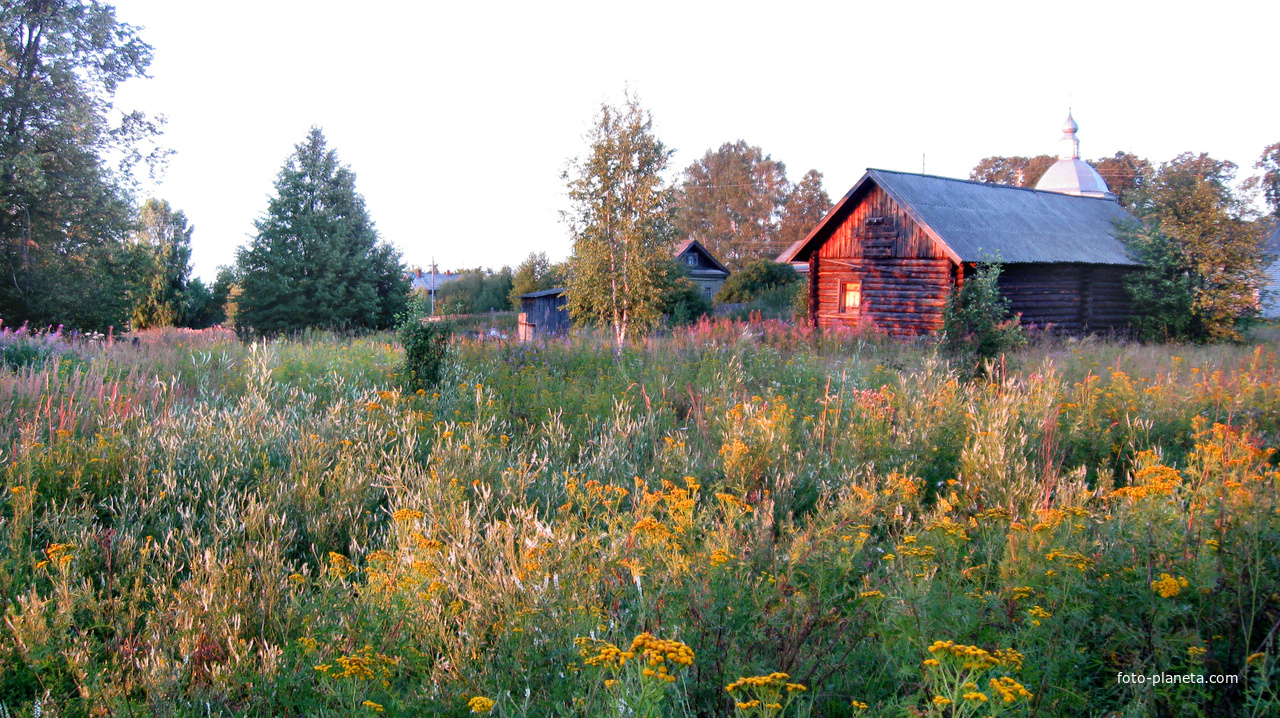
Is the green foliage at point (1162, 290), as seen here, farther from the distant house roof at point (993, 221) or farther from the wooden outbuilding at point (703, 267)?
the wooden outbuilding at point (703, 267)

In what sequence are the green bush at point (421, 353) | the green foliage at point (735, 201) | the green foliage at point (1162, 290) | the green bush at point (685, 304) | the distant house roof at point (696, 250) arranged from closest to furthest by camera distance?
the green bush at point (421, 353), the green foliage at point (1162, 290), the green bush at point (685, 304), the distant house roof at point (696, 250), the green foliage at point (735, 201)

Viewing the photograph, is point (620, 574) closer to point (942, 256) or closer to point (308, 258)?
point (942, 256)

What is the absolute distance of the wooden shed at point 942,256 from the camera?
18.1 metres

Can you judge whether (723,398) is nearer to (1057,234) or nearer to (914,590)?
(914,590)

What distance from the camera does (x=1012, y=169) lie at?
6328 cm

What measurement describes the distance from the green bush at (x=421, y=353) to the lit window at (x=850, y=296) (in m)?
14.9

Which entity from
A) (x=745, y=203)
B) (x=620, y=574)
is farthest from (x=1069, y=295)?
(x=745, y=203)

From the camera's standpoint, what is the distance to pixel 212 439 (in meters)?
4.84

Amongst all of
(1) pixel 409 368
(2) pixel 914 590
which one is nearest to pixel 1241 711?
(2) pixel 914 590

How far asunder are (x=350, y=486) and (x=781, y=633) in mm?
2782

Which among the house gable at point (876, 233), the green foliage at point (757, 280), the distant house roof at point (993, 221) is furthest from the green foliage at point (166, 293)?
the distant house roof at point (993, 221)

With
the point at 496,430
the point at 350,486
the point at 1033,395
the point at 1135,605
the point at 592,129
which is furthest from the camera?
the point at 592,129

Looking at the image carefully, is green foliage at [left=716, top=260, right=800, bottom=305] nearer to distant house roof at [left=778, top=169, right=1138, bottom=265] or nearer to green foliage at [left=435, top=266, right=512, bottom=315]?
green foliage at [left=435, top=266, right=512, bottom=315]

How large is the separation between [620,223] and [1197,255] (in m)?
16.3
